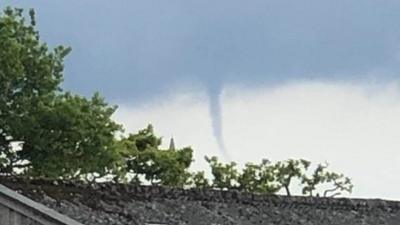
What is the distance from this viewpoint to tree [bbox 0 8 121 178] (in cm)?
4125

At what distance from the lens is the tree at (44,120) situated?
4125cm

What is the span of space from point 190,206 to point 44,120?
22.2m

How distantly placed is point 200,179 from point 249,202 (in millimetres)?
27719

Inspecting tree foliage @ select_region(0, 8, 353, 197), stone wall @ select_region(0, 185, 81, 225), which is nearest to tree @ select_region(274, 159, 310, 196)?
tree foliage @ select_region(0, 8, 353, 197)

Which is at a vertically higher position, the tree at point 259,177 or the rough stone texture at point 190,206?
the tree at point 259,177

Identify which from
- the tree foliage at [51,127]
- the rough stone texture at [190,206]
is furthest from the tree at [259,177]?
the rough stone texture at [190,206]

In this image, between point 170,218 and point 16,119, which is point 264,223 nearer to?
point 170,218

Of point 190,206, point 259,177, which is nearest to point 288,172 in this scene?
point 259,177

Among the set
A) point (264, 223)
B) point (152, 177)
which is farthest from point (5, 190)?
point (152, 177)

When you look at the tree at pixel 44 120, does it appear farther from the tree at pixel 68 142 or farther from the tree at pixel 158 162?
the tree at pixel 158 162

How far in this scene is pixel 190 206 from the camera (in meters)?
20.3

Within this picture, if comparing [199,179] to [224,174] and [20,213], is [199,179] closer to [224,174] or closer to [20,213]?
[224,174]

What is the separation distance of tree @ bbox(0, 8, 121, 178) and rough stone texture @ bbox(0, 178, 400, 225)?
19.9 metres

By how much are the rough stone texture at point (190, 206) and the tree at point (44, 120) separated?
19.9 metres
